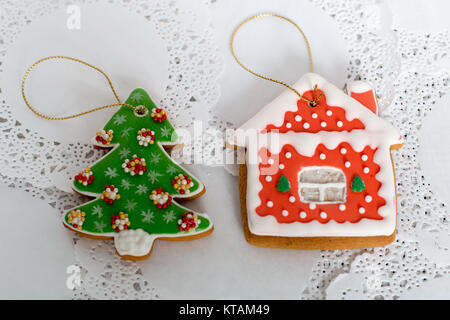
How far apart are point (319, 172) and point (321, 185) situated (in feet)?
0.17

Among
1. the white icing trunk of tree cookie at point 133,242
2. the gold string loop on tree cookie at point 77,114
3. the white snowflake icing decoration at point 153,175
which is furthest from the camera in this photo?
the gold string loop on tree cookie at point 77,114

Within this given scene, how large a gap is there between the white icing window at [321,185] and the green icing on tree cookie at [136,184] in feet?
1.19

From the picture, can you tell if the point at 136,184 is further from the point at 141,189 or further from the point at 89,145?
the point at 89,145

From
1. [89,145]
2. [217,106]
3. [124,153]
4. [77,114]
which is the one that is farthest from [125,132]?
[217,106]

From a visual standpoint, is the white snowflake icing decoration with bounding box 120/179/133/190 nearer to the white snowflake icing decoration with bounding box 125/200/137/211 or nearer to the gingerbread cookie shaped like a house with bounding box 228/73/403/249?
the white snowflake icing decoration with bounding box 125/200/137/211

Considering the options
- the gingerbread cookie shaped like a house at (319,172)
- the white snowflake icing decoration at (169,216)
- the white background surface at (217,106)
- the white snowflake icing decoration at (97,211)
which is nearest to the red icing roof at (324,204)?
the gingerbread cookie shaped like a house at (319,172)

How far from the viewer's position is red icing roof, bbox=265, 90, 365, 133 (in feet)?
5.27

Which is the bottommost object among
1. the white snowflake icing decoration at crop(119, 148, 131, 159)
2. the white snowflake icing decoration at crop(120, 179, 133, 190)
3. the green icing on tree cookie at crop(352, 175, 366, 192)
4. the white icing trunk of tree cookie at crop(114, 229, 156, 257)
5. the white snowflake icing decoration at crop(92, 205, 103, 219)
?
the white icing trunk of tree cookie at crop(114, 229, 156, 257)

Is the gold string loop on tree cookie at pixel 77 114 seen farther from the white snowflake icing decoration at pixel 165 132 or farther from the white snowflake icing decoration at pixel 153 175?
the white snowflake icing decoration at pixel 153 175

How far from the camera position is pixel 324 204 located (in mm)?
1521

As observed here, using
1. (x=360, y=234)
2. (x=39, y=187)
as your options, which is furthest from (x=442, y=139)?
(x=39, y=187)

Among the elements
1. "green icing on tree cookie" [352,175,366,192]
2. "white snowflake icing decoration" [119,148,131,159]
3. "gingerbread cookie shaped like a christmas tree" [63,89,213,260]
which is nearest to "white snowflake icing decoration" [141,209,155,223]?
"gingerbread cookie shaped like a christmas tree" [63,89,213,260]

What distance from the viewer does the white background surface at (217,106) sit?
1.52 metres

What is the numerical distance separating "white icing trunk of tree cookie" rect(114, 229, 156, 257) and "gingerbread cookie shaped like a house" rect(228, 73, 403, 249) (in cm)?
35
